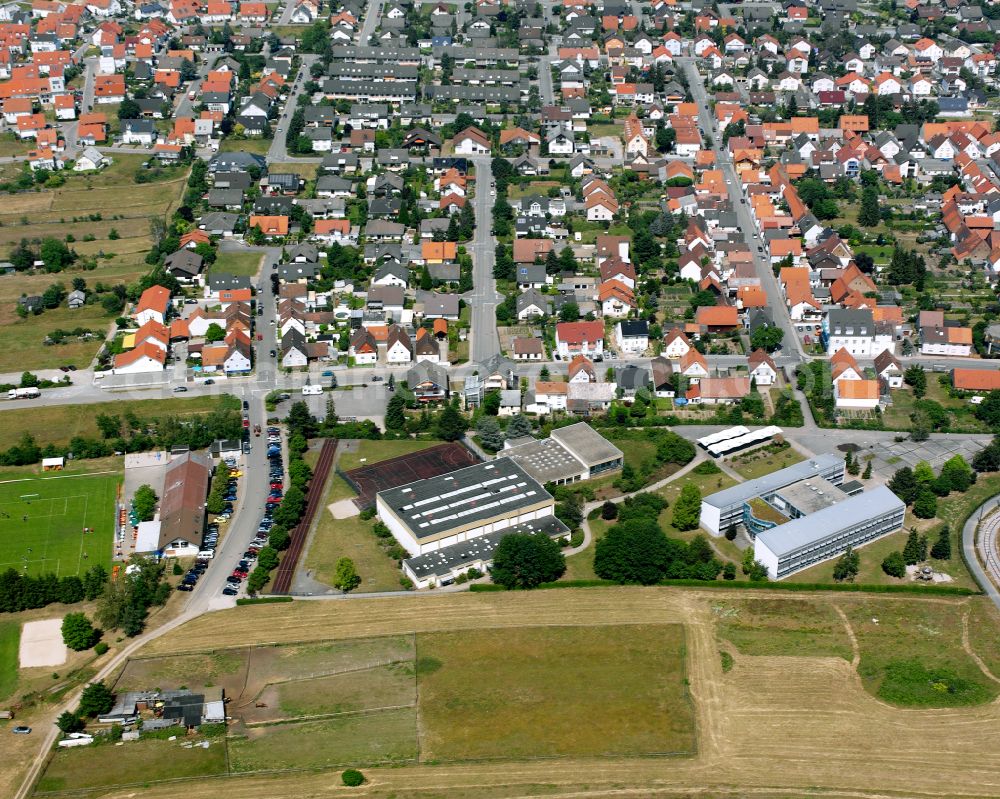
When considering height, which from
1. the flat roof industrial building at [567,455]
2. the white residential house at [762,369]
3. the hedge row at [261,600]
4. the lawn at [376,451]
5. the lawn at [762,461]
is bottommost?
the hedge row at [261,600]

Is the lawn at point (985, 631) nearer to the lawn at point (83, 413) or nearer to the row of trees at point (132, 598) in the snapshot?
the row of trees at point (132, 598)

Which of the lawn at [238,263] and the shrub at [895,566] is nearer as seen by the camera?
the shrub at [895,566]

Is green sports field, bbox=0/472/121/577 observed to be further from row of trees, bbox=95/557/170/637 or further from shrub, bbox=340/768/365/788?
shrub, bbox=340/768/365/788

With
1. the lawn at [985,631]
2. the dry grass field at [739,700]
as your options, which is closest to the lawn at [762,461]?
the dry grass field at [739,700]

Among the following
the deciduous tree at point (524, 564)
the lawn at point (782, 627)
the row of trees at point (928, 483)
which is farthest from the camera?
the row of trees at point (928, 483)

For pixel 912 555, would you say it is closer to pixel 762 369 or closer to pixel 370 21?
pixel 762 369

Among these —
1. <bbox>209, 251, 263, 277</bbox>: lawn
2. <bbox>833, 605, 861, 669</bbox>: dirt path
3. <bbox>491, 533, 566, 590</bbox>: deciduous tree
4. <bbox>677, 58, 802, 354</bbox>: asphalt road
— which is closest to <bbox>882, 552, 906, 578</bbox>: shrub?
<bbox>833, 605, 861, 669</bbox>: dirt path

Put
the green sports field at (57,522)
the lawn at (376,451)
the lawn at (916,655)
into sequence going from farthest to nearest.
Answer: the lawn at (376,451)
the green sports field at (57,522)
the lawn at (916,655)
